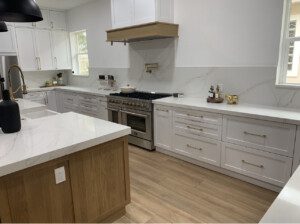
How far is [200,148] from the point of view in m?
3.14

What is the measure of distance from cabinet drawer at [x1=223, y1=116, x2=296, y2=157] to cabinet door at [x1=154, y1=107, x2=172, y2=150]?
2.99ft

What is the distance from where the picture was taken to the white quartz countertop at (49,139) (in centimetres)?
141

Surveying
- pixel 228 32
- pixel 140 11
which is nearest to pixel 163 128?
pixel 228 32

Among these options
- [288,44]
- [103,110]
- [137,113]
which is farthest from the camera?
[103,110]

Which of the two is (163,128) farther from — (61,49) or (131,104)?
(61,49)

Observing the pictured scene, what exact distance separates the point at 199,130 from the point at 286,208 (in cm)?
231

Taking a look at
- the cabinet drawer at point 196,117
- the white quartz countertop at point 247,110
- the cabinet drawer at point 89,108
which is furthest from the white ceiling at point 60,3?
the cabinet drawer at point 196,117

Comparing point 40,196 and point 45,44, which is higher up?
point 45,44

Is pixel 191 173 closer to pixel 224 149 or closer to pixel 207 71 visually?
pixel 224 149

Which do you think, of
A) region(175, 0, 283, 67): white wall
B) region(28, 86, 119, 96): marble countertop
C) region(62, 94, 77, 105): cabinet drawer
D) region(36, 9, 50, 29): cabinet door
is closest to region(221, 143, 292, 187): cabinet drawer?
region(175, 0, 283, 67): white wall

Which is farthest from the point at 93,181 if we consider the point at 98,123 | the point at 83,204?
the point at 98,123

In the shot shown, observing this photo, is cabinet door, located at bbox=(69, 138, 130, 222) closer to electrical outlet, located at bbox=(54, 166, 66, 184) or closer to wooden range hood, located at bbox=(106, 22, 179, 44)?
electrical outlet, located at bbox=(54, 166, 66, 184)

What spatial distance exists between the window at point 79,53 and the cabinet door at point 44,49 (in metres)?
0.63

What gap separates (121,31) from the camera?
4.00 meters
